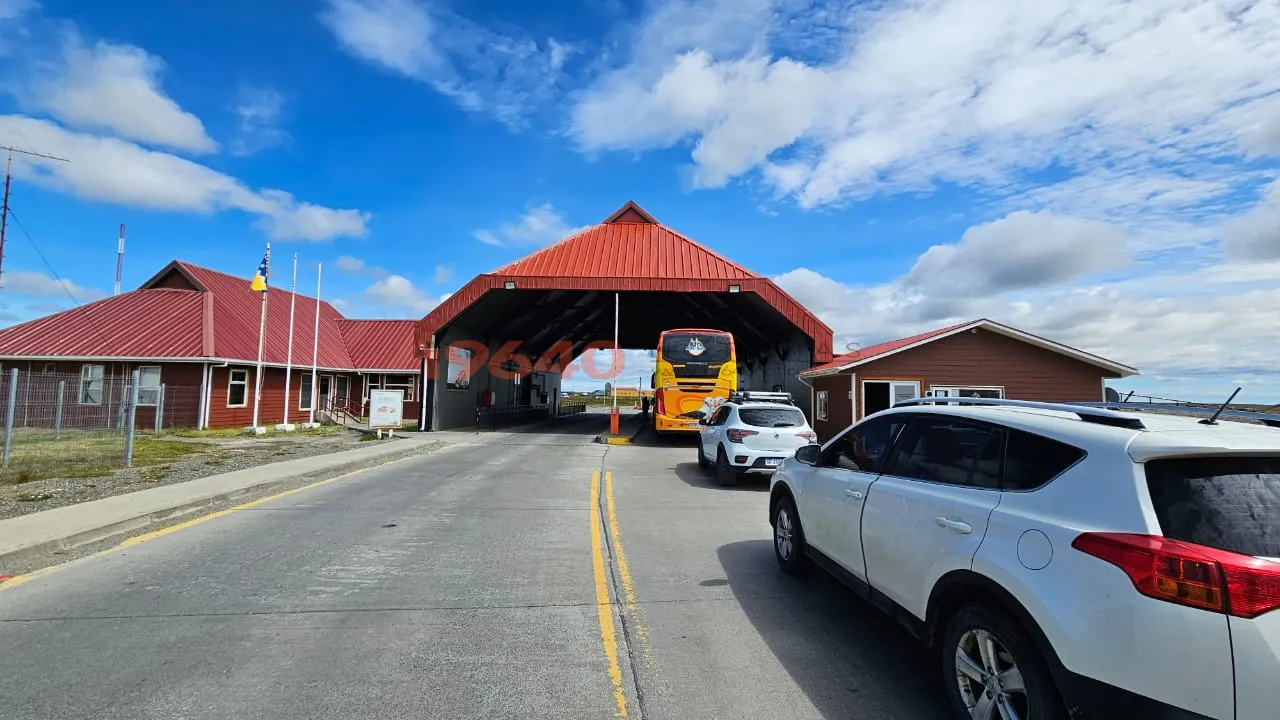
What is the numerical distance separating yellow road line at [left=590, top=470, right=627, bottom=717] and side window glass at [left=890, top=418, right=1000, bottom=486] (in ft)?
7.29

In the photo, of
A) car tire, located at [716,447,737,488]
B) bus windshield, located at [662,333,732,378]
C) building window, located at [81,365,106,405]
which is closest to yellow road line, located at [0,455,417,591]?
car tire, located at [716,447,737,488]

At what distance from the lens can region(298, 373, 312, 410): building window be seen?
1228 inches

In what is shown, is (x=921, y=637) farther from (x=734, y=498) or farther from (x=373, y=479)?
(x=373, y=479)

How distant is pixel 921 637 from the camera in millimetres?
3771

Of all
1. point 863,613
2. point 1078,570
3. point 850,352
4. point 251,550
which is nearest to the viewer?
point 1078,570

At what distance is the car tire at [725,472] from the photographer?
1243 cm

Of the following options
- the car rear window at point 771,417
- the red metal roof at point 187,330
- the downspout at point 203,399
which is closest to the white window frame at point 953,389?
the car rear window at point 771,417

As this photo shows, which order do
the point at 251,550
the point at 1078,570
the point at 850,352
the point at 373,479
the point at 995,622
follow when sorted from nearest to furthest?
1. the point at 1078,570
2. the point at 995,622
3. the point at 251,550
4. the point at 373,479
5. the point at 850,352

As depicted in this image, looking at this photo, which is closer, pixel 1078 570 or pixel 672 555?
pixel 1078 570

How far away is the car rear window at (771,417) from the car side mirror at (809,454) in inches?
259

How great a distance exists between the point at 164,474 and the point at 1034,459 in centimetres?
1472

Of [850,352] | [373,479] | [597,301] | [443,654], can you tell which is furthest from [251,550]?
[597,301]

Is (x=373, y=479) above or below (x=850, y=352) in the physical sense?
below

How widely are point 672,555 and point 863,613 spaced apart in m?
2.28
